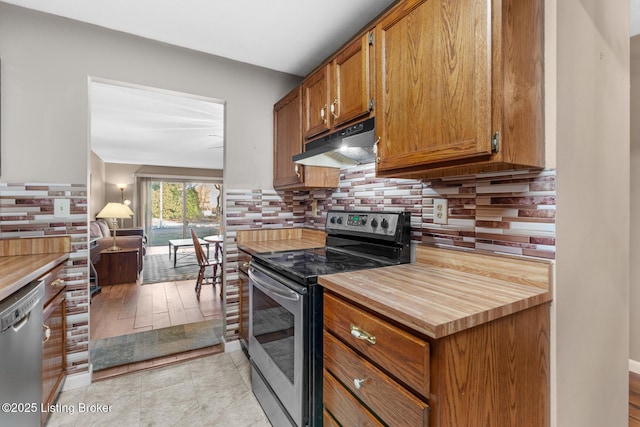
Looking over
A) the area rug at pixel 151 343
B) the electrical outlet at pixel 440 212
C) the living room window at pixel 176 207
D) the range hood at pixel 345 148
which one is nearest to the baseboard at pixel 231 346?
the area rug at pixel 151 343

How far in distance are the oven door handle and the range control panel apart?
0.60m

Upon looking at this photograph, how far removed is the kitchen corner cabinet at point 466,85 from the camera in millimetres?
947

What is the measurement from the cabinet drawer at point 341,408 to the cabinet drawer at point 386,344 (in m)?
0.19

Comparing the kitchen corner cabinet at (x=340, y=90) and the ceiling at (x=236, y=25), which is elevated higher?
the ceiling at (x=236, y=25)

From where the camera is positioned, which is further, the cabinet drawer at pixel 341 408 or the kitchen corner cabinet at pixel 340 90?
the kitchen corner cabinet at pixel 340 90

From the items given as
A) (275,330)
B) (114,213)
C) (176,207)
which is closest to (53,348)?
(275,330)

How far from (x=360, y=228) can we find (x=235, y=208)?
1.12 meters

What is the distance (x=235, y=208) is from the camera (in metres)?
2.43

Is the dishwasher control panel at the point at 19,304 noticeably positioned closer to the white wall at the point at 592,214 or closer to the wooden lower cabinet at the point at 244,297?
the wooden lower cabinet at the point at 244,297

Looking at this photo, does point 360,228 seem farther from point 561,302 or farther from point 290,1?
point 290,1

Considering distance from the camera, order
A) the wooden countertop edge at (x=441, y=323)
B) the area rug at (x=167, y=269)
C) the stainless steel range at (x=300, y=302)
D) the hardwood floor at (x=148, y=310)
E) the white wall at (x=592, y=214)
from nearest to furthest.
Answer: the wooden countertop edge at (x=441, y=323) < the white wall at (x=592, y=214) < the stainless steel range at (x=300, y=302) < the hardwood floor at (x=148, y=310) < the area rug at (x=167, y=269)

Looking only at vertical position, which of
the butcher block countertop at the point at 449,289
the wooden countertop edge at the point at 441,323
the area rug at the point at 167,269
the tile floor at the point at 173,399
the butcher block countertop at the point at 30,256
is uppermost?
the butcher block countertop at the point at 30,256

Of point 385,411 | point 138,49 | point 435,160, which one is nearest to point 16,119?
point 138,49

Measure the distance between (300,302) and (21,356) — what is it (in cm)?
107
